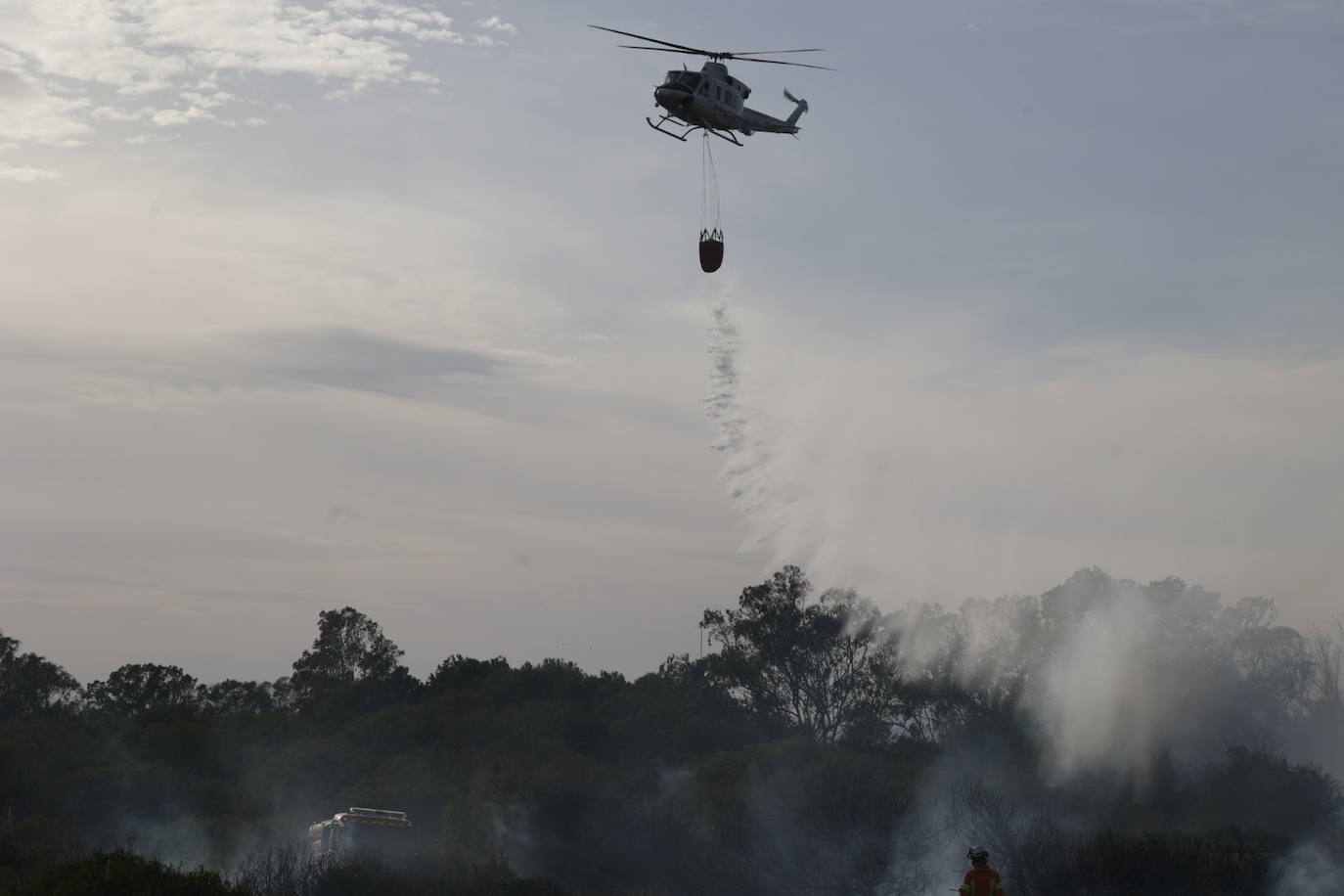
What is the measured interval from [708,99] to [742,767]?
41454 millimetres

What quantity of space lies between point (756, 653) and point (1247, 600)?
3504cm

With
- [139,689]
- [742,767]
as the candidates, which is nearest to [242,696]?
[139,689]

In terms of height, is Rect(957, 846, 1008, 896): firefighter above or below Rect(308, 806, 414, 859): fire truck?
below

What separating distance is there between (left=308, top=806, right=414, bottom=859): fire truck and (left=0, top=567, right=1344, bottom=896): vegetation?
0.65m

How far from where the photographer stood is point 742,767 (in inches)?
2936

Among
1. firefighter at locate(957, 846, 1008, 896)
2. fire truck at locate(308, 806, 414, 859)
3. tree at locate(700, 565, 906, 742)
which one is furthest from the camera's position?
tree at locate(700, 565, 906, 742)

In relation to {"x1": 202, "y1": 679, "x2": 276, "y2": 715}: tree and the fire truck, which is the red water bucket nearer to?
the fire truck

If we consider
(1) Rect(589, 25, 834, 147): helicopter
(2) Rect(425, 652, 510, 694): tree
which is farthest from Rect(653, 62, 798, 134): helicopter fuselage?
(2) Rect(425, 652, 510, 694): tree

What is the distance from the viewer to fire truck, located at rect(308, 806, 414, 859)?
40500 mm

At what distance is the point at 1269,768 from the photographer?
Result: 260 feet

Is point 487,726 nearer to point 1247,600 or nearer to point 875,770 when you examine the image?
point 875,770

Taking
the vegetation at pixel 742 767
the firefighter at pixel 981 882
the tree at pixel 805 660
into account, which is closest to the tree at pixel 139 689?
the vegetation at pixel 742 767

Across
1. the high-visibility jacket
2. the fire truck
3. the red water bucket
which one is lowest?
the high-visibility jacket

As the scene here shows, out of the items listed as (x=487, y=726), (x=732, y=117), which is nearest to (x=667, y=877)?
(x=732, y=117)
